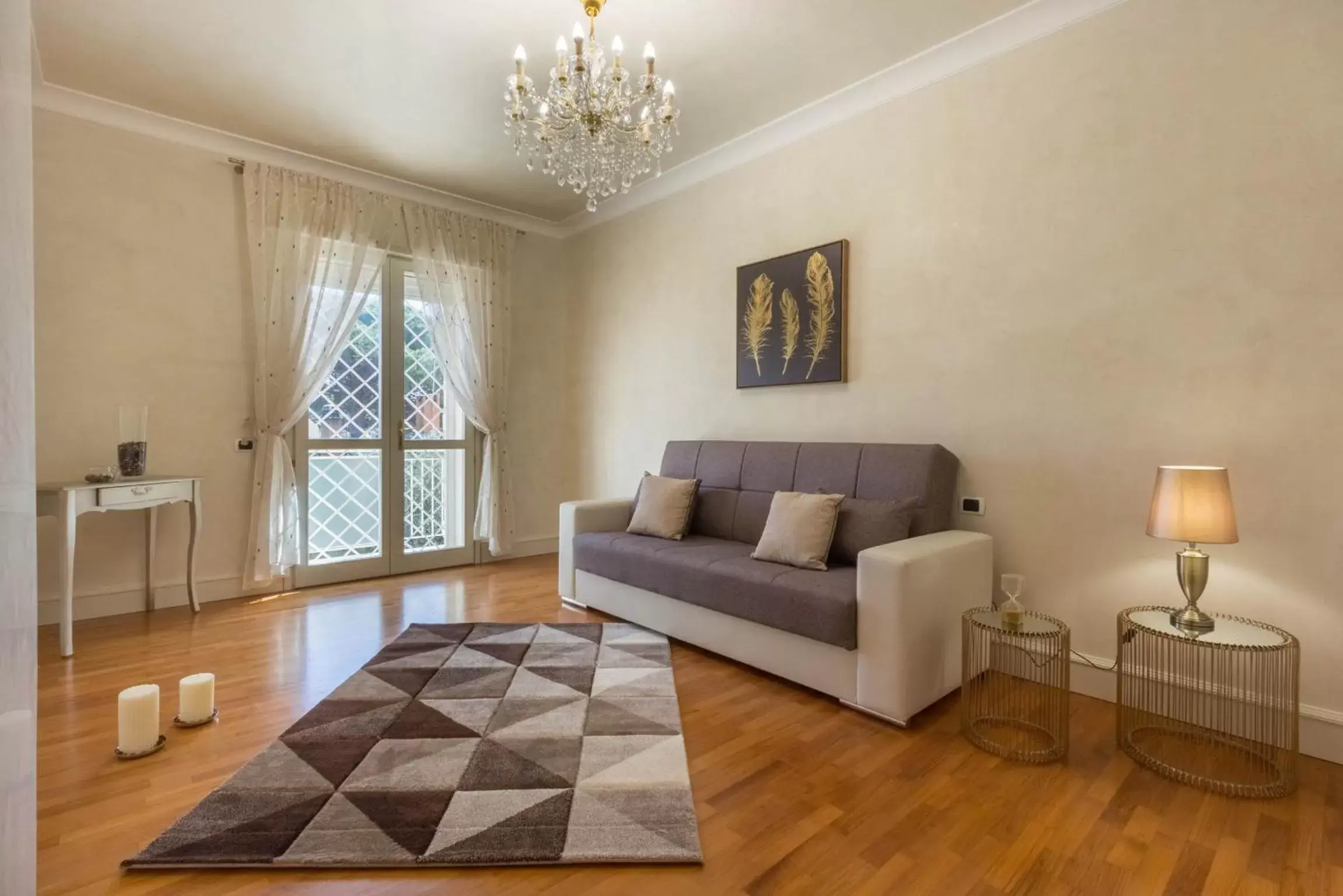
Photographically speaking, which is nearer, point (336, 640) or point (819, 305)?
point (336, 640)

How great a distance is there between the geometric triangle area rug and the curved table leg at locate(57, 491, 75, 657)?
1463 mm

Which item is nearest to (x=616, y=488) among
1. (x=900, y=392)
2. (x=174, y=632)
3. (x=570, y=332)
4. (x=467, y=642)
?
(x=570, y=332)

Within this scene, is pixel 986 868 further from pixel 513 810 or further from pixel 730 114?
pixel 730 114

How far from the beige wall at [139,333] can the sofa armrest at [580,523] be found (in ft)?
7.00

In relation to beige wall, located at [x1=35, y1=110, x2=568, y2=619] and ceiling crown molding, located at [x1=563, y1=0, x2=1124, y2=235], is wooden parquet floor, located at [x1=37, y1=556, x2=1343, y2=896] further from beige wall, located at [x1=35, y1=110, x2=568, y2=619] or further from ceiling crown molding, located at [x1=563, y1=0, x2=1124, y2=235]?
ceiling crown molding, located at [x1=563, y1=0, x2=1124, y2=235]

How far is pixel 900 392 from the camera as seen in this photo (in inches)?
126

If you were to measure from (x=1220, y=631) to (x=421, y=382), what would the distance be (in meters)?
4.76

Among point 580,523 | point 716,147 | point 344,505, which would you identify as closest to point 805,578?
point 580,523

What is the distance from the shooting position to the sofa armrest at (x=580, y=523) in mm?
3766

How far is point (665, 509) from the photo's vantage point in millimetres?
3561

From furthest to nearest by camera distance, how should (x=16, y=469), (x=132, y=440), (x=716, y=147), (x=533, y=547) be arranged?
(x=533, y=547)
(x=716, y=147)
(x=132, y=440)
(x=16, y=469)

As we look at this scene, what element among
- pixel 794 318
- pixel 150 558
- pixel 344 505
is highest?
pixel 794 318

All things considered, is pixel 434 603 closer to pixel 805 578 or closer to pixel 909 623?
pixel 805 578

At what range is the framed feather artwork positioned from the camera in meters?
3.42
